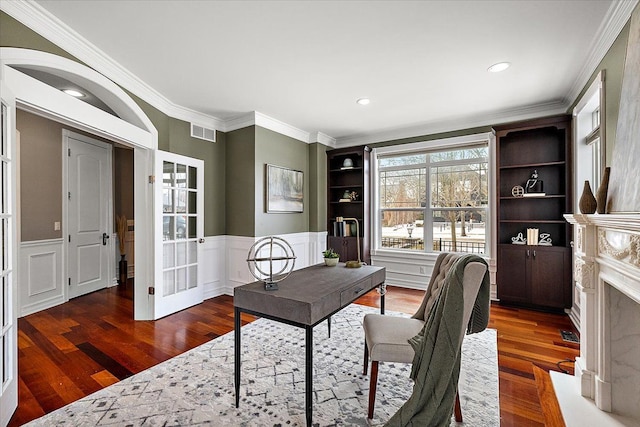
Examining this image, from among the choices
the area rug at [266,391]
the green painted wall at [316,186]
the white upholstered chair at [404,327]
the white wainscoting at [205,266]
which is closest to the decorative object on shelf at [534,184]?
the area rug at [266,391]

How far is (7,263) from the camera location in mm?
1739

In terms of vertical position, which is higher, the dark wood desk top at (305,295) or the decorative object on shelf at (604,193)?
the decorative object on shelf at (604,193)

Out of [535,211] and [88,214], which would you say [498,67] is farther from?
[88,214]

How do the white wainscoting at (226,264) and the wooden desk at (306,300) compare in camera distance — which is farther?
the white wainscoting at (226,264)

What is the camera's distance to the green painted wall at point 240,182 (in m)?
4.14

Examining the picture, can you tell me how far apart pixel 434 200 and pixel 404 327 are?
3.26m

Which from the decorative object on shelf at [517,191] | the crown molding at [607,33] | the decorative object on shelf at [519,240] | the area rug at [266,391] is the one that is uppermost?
the crown molding at [607,33]

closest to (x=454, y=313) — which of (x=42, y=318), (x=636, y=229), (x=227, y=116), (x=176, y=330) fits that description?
(x=636, y=229)

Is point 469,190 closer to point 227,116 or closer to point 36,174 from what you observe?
point 227,116

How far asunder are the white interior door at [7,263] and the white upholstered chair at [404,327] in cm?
209

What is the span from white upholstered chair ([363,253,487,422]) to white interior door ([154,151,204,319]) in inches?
101

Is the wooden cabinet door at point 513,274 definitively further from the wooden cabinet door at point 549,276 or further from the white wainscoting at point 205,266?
the white wainscoting at point 205,266

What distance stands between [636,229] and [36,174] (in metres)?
5.66

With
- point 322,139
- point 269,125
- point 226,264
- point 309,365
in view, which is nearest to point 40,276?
point 226,264
